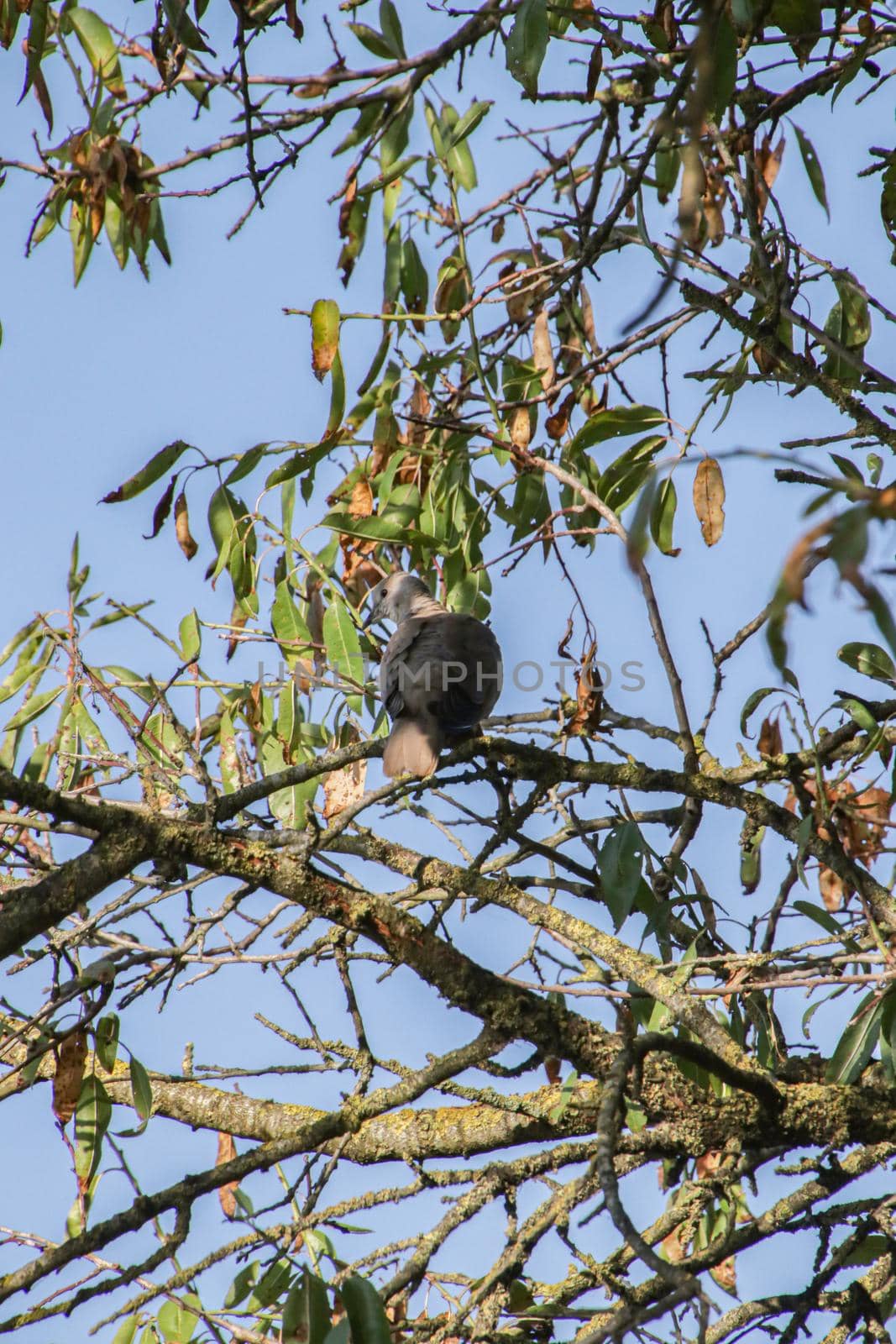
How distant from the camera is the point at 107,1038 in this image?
8.61 ft

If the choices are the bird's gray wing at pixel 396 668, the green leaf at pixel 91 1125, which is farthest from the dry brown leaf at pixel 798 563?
the bird's gray wing at pixel 396 668

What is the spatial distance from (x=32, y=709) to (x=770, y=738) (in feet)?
6.72

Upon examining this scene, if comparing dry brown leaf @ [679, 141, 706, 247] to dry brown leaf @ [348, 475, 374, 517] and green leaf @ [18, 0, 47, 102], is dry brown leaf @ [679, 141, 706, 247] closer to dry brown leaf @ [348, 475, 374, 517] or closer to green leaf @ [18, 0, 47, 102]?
green leaf @ [18, 0, 47, 102]

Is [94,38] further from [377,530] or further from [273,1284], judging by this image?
[273,1284]

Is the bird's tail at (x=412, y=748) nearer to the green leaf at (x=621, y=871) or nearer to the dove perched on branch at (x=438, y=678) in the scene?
the dove perched on branch at (x=438, y=678)

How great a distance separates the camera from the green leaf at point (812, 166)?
3.26 m

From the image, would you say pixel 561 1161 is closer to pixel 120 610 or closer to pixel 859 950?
pixel 859 950

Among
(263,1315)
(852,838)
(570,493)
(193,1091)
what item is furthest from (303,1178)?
(570,493)

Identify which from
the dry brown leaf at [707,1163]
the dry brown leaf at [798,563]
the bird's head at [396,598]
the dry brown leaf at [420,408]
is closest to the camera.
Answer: the dry brown leaf at [798,563]

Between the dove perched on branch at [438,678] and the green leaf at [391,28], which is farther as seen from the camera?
the dove perched on branch at [438,678]

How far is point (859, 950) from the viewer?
2746 mm

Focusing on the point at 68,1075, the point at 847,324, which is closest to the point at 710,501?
the point at 847,324

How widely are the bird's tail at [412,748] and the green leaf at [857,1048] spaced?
48.9 inches

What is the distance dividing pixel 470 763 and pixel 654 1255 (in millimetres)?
2056
